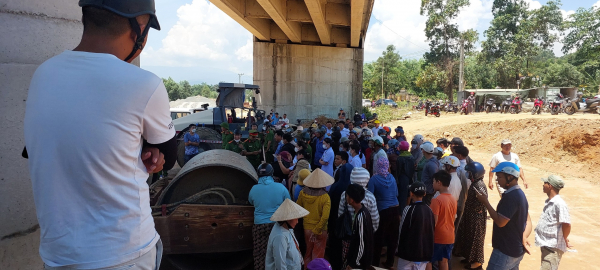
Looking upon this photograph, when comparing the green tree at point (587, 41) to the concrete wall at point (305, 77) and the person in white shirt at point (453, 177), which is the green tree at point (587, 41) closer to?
the concrete wall at point (305, 77)

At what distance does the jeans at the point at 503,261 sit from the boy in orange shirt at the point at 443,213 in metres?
0.52

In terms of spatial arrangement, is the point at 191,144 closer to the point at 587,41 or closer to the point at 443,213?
the point at 443,213

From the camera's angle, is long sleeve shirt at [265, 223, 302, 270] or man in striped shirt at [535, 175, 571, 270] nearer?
long sleeve shirt at [265, 223, 302, 270]

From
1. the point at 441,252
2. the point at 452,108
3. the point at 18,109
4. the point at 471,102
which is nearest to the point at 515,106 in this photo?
the point at 471,102

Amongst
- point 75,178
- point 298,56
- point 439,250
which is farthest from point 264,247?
point 298,56

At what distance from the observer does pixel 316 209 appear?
468 cm

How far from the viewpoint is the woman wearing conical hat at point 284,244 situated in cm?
366

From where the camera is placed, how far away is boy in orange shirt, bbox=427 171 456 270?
14.2 feet

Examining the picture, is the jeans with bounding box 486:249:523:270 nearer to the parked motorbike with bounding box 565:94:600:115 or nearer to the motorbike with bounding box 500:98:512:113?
the parked motorbike with bounding box 565:94:600:115

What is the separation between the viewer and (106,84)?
129cm

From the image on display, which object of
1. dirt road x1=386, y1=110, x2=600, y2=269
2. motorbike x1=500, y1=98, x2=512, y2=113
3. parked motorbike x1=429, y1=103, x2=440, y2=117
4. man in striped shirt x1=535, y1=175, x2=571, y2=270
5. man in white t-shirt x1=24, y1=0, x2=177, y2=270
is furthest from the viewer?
parked motorbike x1=429, y1=103, x2=440, y2=117

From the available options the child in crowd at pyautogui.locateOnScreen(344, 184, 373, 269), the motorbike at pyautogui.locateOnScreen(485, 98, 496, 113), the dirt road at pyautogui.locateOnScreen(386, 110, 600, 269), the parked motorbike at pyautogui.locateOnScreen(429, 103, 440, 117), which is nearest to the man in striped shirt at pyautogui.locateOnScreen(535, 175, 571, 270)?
the dirt road at pyautogui.locateOnScreen(386, 110, 600, 269)

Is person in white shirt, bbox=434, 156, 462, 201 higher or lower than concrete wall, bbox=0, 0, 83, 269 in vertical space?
lower

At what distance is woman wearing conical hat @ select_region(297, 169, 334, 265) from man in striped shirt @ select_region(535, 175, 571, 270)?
2.58 metres
